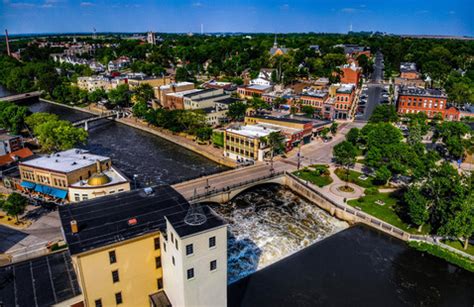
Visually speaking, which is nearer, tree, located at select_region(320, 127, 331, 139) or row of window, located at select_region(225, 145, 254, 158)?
row of window, located at select_region(225, 145, 254, 158)

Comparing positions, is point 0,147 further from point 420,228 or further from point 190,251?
point 420,228

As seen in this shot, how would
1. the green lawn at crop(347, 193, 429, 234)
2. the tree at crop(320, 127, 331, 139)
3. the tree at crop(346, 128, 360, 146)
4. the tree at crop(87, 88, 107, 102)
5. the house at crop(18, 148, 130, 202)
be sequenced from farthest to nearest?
1. the tree at crop(87, 88, 107, 102)
2. the tree at crop(320, 127, 331, 139)
3. the tree at crop(346, 128, 360, 146)
4. the house at crop(18, 148, 130, 202)
5. the green lawn at crop(347, 193, 429, 234)

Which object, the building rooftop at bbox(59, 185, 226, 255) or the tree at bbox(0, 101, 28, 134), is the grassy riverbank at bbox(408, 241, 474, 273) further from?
the tree at bbox(0, 101, 28, 134)

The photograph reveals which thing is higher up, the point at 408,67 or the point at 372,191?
the point at 408,67

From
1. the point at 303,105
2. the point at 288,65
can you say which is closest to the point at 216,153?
the point at 303,105

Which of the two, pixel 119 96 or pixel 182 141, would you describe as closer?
pixel 182 141

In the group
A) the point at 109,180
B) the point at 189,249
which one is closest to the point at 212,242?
the point at 189,249

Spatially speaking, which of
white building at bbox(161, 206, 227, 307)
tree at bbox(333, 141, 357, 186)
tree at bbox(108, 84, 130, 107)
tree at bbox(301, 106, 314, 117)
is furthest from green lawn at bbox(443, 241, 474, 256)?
tree at bbox(108, 84, 130, 107)

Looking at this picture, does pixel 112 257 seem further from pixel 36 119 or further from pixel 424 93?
pixel 424 93
